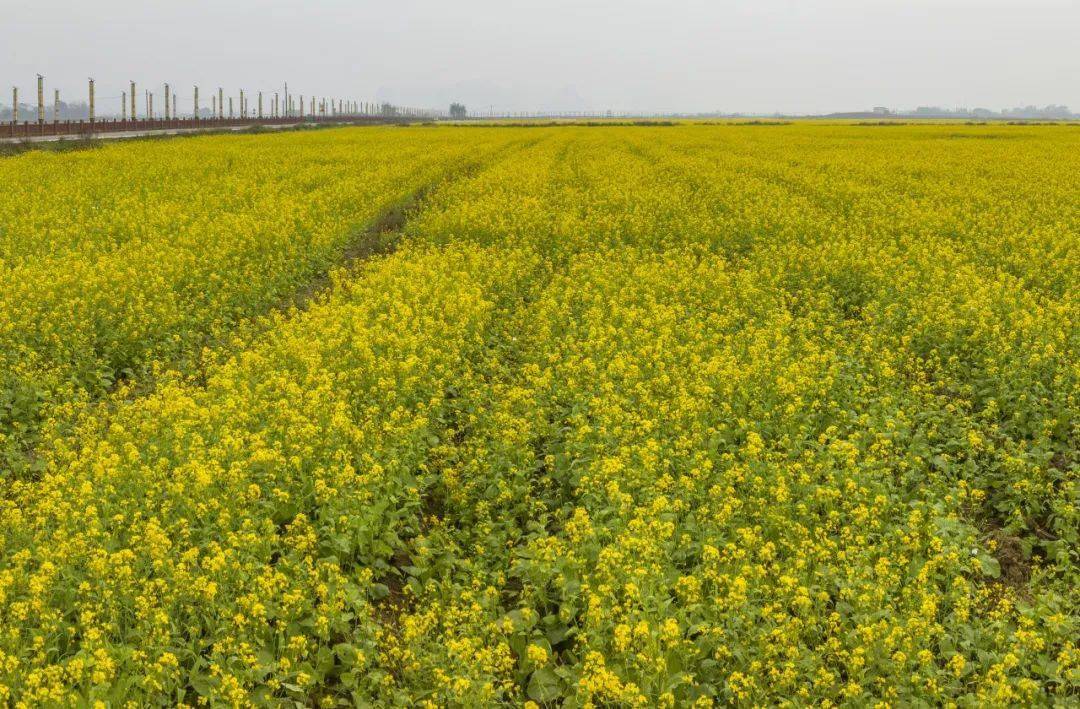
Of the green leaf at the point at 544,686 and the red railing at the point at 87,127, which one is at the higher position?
the red railing at the point at 87,127

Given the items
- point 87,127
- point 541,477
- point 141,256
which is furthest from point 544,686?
point 87,127

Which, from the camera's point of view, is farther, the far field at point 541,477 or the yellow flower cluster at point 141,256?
the yellow flower cluster at point 141,256

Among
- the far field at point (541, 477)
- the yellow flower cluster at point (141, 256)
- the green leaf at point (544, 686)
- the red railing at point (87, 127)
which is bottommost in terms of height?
the green leaf at point (544, 686)

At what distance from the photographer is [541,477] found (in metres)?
7.43

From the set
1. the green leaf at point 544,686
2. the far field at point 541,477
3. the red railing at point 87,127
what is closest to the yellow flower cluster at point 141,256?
the far field at point 541,477

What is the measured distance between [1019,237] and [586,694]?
15.5 meters

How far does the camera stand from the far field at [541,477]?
4.71 meters

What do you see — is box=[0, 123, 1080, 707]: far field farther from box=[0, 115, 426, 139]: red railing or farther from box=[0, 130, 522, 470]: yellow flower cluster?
box=[0, 115, 426, 139]: red railing

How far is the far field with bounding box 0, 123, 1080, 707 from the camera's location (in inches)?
185

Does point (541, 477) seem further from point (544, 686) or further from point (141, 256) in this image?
point (141, 256)

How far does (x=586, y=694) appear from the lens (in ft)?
14.5

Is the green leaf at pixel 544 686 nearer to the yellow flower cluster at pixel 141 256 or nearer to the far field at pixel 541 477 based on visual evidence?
the far field at pixel 541 477

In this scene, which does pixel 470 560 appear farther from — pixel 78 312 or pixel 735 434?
pixel 78 312

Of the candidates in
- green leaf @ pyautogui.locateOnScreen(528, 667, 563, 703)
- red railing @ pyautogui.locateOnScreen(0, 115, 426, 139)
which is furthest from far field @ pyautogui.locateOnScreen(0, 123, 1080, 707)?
red railing @ pyautogui.locateOnScreen(0, 115, 426, 139)
